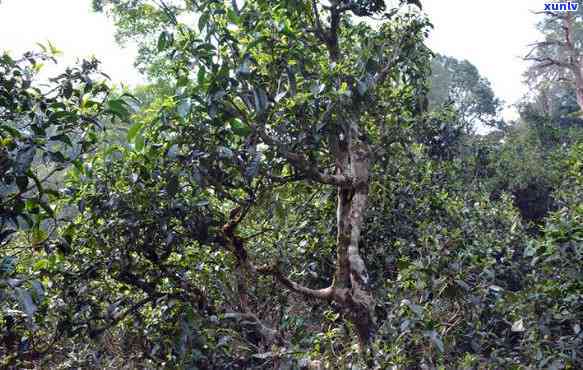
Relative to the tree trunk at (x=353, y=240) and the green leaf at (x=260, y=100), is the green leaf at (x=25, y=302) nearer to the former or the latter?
the green leaf at (x=260, y=100)

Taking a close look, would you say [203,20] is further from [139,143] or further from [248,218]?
[248,218]

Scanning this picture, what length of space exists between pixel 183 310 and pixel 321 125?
1.07m

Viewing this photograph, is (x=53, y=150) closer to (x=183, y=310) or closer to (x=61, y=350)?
(x=183, y=310)

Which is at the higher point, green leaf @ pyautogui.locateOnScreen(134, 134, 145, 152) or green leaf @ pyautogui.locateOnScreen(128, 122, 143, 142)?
green leaf @ pyautogui.locateOnScreen(128, 122, 143, 142)

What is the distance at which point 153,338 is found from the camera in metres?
2.52

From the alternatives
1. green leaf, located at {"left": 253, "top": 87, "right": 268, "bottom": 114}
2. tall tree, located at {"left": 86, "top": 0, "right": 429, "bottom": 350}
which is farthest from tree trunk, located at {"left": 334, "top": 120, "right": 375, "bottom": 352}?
green leaf, located at {"left": 253, "top": 87, "right": 268, "bottom": 114}

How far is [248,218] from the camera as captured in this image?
3293 mm

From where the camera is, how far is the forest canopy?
2.07 meters

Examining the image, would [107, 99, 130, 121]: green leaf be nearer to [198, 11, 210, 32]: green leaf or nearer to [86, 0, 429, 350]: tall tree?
[86, 0, 429, 350]: tall tree

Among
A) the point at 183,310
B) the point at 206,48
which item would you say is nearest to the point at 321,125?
the point at 206,48

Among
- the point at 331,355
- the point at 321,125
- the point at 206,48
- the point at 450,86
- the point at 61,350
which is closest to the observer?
the point at 206,48

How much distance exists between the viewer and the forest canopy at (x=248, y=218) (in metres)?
2.07

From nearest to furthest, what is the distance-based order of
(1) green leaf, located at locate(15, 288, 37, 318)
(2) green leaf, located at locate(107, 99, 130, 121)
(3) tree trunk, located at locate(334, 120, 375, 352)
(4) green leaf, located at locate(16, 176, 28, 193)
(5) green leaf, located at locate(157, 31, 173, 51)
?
(1) green leaf, located at locate(15, 288, 37, 318) < (4) green leaf, located at locate(16, 176, 28, 193) < (2) green leaf, located at locate(107, 99, 130, 121) < (5) green leaf, located at locate(157, 31, 173, 51) < (3) tree trunk, located at locate(334, 120, 375, 352)

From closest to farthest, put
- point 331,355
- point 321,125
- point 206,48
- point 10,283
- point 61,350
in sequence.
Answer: point 10,283 < point 206,48 < point 321,125 < point 331,355 < point 61,350
